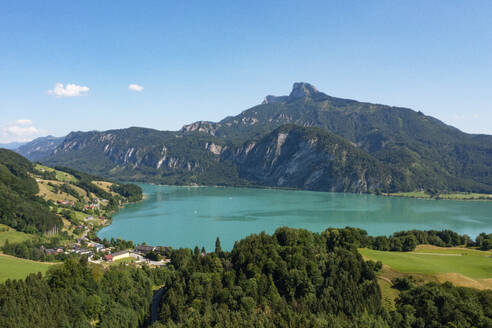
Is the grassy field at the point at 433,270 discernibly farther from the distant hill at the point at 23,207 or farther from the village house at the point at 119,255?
the distant hill at the point at 23,207

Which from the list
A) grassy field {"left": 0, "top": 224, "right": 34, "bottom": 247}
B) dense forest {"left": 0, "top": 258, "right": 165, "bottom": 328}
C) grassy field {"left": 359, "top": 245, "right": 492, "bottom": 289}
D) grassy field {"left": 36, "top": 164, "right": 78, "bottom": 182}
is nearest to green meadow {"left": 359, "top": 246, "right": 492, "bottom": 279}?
grassy field {"left": 359, "top": 245, "right": 492, "bottom": 289}

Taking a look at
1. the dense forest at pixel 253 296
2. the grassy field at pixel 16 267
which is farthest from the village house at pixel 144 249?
the dense forest at pixel 253 296

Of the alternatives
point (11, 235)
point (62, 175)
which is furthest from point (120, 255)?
point (62, 175)

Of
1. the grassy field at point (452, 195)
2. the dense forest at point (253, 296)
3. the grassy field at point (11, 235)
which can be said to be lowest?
the grassy field at point (11, 235)

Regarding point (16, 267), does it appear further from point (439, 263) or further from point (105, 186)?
point (105, 186)

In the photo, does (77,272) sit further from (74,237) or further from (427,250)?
(427,250)

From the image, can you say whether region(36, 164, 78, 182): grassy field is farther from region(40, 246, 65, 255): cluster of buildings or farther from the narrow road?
the narrow road
